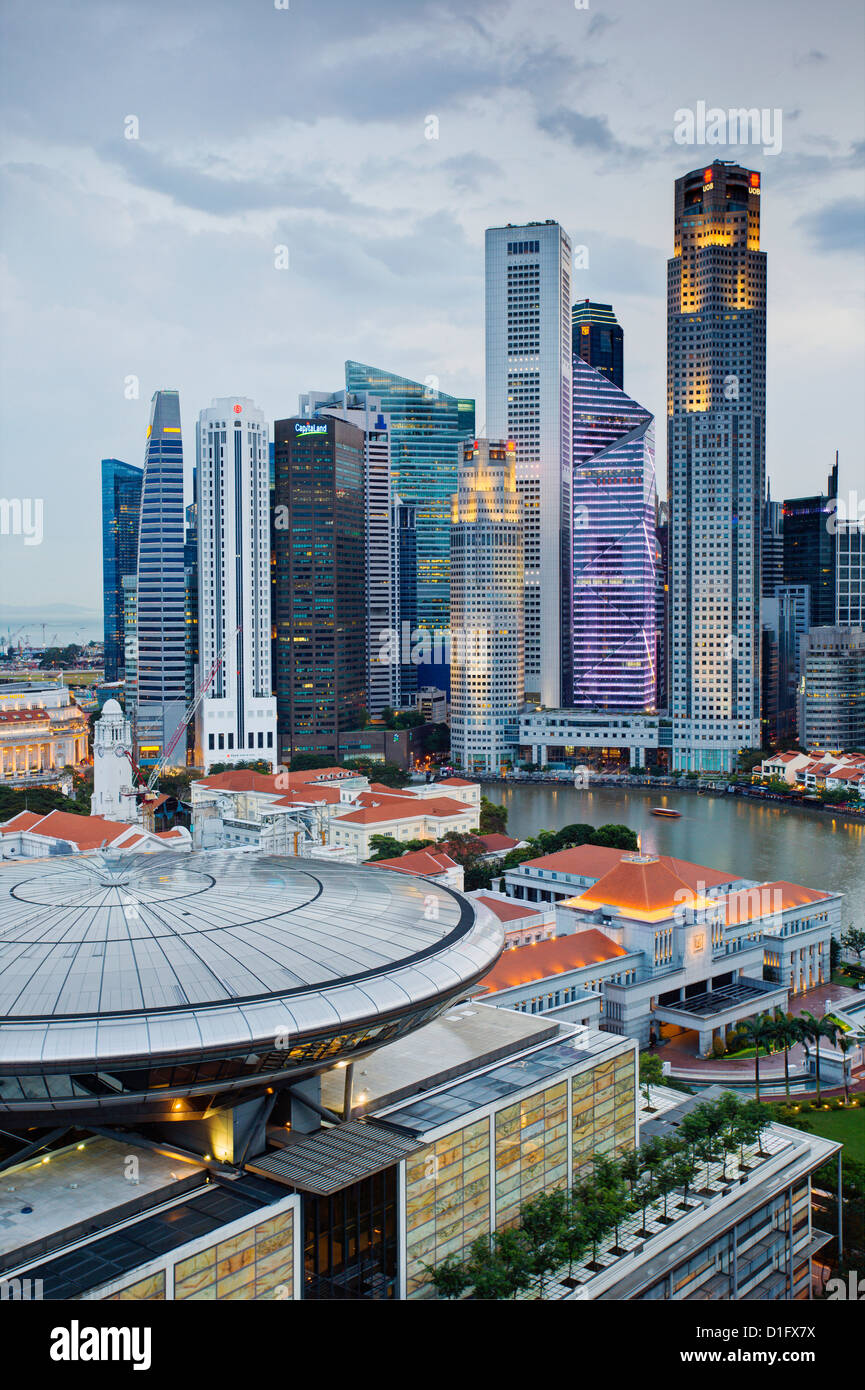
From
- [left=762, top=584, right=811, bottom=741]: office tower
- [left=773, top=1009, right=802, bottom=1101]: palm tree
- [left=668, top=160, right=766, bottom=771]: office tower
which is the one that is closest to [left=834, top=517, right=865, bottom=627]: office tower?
[left=762, top=584, right=811, bottom=741]: office tower

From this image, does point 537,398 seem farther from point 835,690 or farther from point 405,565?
point 835,690

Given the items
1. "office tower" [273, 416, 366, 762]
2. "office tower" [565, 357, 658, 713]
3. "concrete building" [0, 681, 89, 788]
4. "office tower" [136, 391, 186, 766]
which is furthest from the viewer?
"office tower" [565, 357, 658, 713]

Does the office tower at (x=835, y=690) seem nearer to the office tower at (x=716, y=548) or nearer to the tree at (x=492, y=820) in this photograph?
the office tower at (x=716, y=548)

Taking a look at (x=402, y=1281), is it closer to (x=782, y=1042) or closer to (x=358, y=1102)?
(x=358, y=1102)

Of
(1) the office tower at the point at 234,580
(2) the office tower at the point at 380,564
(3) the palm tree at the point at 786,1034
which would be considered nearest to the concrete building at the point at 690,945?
(3) the palm tree at the point at 786,1034

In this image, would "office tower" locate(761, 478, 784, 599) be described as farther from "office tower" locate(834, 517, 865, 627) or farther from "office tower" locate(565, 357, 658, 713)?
"office tower" locate(565, 357, 658, 713)

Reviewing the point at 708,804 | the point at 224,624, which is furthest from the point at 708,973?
the point at 224,624
